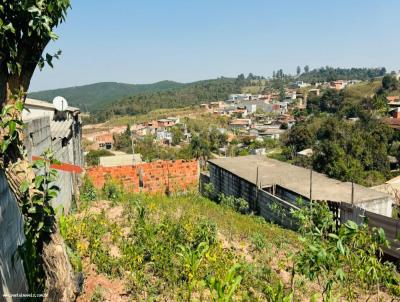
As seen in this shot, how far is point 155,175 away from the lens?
40.4ft

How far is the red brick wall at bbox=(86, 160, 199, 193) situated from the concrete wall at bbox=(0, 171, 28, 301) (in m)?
8.02

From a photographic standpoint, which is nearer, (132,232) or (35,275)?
(35,275)

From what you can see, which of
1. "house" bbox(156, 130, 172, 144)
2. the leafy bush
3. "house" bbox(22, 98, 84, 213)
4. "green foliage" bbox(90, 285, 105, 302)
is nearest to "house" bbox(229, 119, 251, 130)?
"house" bbox(156, 130, 172, 144)

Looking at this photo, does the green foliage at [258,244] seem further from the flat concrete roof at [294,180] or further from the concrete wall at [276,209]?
the flat concrete roof at [294,180]

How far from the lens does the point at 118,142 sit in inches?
2409

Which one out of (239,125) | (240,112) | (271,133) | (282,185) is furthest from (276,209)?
(240,112)

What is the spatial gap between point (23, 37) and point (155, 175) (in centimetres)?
983

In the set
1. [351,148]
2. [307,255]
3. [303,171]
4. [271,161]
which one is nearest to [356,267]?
[307,255]

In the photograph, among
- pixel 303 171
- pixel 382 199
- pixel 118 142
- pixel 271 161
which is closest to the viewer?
pixel 382 199

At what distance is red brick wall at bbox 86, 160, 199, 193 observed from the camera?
38.4 ft

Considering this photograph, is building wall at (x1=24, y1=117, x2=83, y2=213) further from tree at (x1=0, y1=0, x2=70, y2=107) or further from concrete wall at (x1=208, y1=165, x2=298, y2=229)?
concrete wall at (x1=208, y1=165, x2=298, y2=229)

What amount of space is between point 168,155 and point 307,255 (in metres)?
40.0

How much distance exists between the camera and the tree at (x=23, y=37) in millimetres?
2447

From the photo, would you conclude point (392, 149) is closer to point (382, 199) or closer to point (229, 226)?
point (382, 199)
